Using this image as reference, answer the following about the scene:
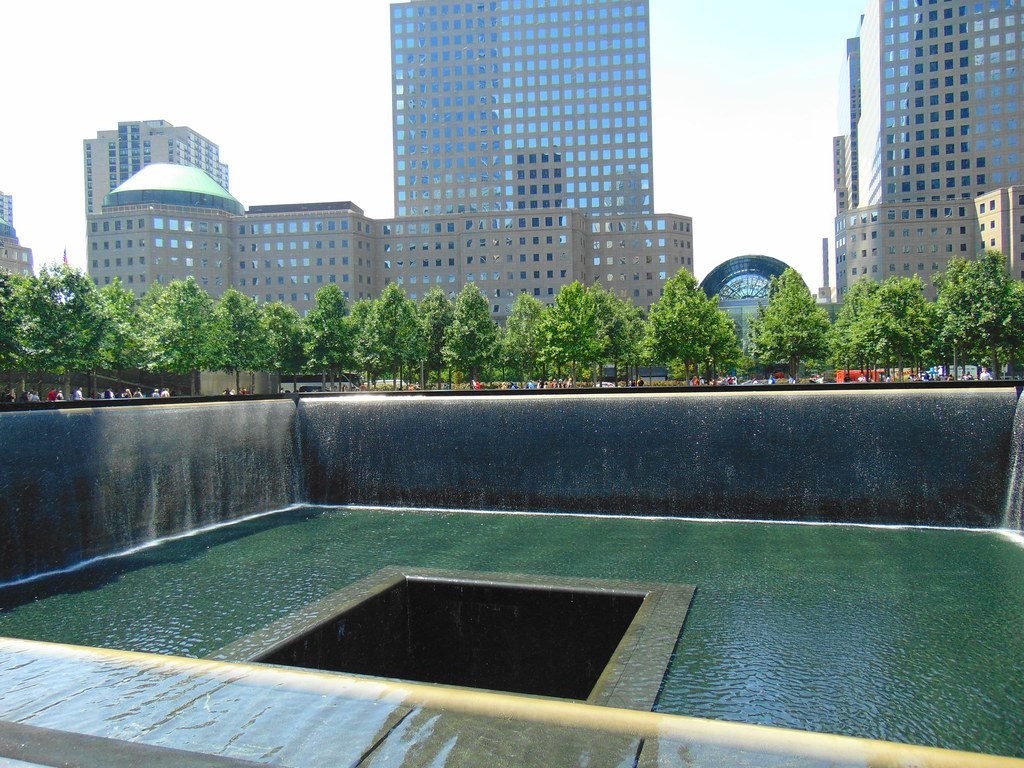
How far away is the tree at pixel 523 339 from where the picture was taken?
61.1m

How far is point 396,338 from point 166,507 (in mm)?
41417

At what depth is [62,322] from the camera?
37125 millimetres

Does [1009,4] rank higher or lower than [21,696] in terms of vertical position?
higher

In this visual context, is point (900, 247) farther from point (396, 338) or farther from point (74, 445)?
point (74, 445)

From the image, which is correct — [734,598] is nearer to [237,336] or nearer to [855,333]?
[855,333]

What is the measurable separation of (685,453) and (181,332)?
138 feet

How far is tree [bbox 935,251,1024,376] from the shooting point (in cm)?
4384

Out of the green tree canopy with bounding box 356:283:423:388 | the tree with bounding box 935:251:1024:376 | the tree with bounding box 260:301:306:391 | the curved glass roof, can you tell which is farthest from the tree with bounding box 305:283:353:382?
the curved glass roof

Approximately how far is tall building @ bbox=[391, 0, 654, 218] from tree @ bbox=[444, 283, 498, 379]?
7441cm

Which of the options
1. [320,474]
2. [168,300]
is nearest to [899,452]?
[320,474]

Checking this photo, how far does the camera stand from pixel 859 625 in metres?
9.01

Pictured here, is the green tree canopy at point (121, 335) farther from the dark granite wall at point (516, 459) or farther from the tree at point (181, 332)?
the dark granite wall at point (516, 459)

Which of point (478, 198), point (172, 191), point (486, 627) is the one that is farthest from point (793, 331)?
point (172, 191)

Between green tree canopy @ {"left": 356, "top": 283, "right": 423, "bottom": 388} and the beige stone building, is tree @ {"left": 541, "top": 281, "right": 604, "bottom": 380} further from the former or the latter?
the beige stone building
